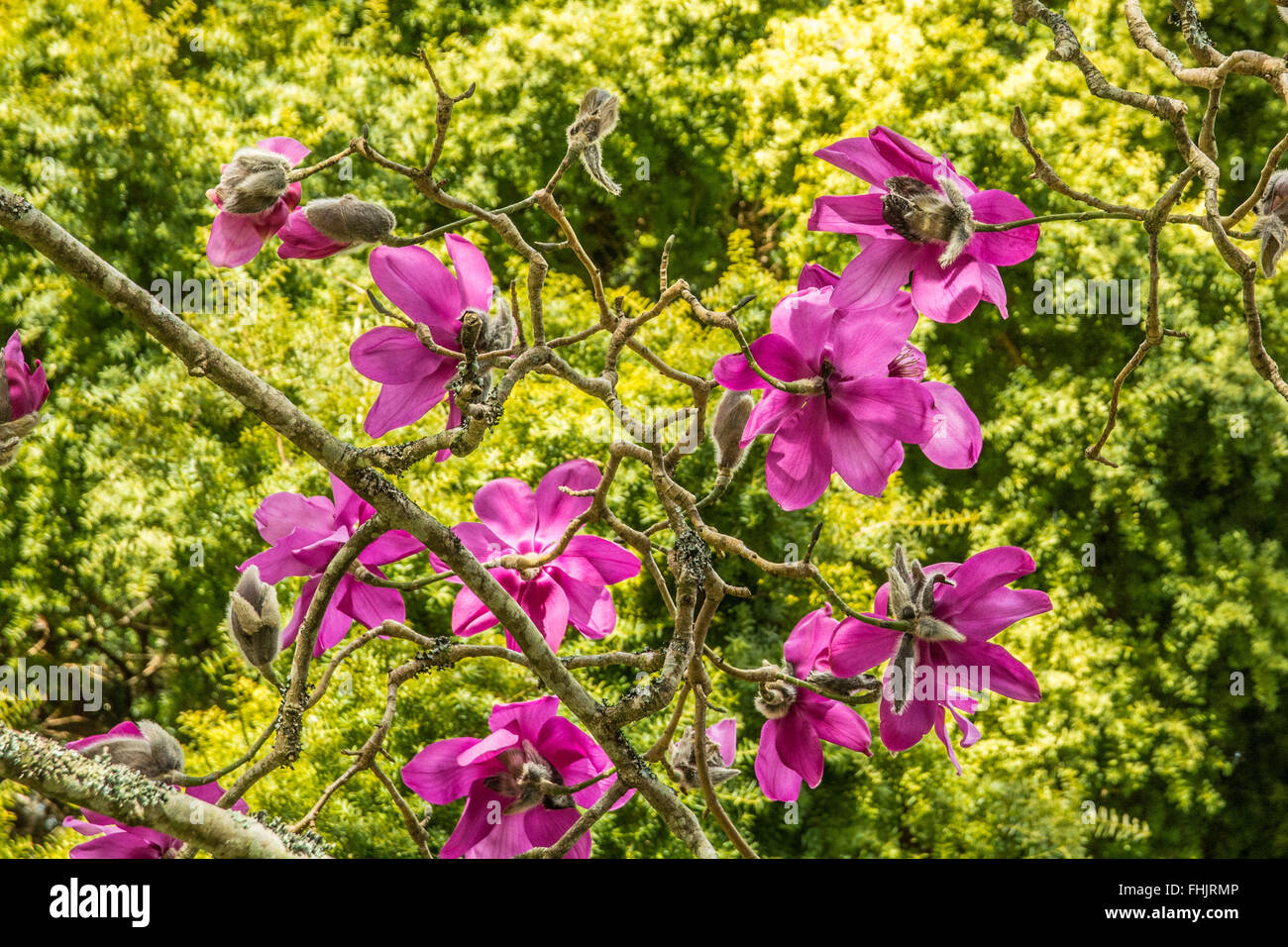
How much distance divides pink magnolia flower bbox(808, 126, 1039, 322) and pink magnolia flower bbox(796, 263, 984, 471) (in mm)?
29

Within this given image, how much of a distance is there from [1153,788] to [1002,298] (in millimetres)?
2562

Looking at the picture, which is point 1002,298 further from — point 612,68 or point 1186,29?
point 612,68

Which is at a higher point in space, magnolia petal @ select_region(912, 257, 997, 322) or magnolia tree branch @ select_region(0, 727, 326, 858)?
magnolia petal @ select_region(912, 257, 997, 322)

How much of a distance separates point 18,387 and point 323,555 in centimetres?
15

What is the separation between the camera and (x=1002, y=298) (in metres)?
0.48

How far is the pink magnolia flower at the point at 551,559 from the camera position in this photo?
0.52 m

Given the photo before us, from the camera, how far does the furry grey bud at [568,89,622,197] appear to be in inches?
20.0

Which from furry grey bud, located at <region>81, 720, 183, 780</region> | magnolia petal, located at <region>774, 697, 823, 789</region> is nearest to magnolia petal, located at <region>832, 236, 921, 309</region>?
magnolia petal, located at <region>774, 697, 823, 789</region>

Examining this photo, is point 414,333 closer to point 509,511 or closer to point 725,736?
point 509,511

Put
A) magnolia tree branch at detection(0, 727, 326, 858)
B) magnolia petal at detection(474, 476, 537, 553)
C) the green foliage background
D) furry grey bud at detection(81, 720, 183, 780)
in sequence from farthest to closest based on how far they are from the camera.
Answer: the green foliage background
magnolia petal at detection(474, 476, 537, 553)
furry grey bud at detection(81, 720, 183, 780)
magnolia tree branch at detection(0, 727, 326, 858)

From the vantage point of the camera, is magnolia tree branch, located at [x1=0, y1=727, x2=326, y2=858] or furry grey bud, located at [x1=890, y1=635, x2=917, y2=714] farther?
furry grey bud, located at [x1=890, y1=635, x2=917, y2=714]

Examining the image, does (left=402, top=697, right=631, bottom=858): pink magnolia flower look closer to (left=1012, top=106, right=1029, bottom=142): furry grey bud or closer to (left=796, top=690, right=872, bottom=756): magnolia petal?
(left=796, top=690, right=872, bottom=756): magnolia petal

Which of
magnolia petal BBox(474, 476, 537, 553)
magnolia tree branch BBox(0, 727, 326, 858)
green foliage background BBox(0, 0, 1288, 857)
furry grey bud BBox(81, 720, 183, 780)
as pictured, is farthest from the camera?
green foliage background BBox(0, 0, 1288, 857)

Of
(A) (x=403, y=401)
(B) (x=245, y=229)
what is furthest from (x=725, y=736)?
(B) (x=245, y=229)
